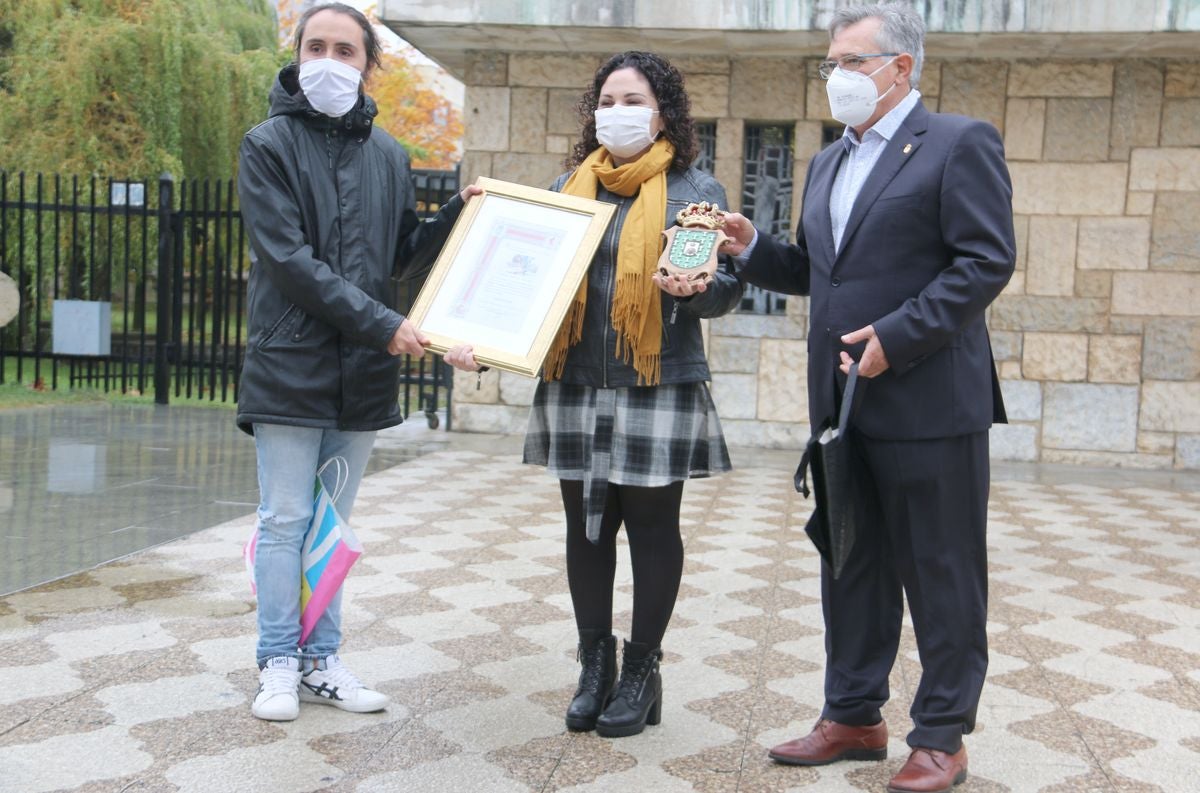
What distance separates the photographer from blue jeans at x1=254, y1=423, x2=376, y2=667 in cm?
341

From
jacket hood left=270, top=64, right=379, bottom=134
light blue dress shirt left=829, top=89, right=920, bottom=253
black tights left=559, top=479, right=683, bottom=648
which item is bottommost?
black tights left=559, top=479, right=683, bottom=648

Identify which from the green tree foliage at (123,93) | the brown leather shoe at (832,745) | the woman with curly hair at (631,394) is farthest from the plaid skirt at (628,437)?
the green tree foliage at (123,93)

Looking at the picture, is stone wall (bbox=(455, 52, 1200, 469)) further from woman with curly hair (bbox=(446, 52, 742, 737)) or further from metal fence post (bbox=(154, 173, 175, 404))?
woman with curly hair (bbox=(446, 52, 742, 737))

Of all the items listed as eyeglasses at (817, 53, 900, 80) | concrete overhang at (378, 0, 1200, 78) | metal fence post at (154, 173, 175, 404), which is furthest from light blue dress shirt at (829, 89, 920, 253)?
metal fence post at (154, 173, 175, 404)

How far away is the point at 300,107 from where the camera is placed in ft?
11.1

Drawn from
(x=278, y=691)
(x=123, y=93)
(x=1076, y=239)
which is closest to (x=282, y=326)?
(x=278, y=691)

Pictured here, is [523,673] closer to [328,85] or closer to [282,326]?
[282,326]

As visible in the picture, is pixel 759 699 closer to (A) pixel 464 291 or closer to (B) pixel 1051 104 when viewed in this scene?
(A) pixel 464 291

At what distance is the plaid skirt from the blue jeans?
0.64 meters

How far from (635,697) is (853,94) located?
1.72 meters

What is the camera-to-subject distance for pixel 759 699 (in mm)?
3676

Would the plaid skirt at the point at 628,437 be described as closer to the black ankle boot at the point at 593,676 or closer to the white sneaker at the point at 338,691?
the black ankle boot at the point at 593,676

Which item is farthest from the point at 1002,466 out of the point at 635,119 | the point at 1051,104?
the point at 635,119

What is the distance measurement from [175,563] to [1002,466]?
641 cm
